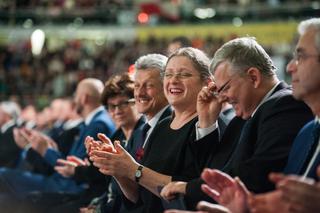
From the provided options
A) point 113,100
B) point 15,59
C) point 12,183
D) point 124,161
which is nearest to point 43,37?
point 15,59

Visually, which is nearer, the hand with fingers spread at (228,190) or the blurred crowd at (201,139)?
the hand with fingers spread at (228,190)

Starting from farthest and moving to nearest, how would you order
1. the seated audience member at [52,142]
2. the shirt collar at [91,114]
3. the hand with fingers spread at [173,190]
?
the seated audience member at [52,142]
the shirt collar at [91,114]
the hand with fingers spread at [173,190]

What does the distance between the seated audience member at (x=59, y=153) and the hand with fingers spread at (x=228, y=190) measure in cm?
314

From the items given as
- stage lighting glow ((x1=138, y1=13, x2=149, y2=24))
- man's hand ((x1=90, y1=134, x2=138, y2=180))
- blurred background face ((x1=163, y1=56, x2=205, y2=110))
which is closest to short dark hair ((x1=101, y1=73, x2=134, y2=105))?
blurred background face ((x1=163, y1=56, x2=205, y2=110))

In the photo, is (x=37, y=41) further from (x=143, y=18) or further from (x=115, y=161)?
(x=115, y=161)

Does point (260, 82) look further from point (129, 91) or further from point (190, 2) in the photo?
point (190, 2)

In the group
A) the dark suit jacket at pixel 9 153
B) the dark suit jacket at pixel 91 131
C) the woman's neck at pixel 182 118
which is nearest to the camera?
the woman's neck at pixel 182 118

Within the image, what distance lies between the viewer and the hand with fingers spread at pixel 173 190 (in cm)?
296

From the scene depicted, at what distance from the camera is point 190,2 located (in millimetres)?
15820

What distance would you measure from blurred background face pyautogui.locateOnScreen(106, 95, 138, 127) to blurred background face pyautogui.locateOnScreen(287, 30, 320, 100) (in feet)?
7.32

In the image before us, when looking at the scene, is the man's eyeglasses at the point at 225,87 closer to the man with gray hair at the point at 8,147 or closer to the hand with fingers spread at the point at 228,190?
the hand with fingers spread at the point at 228,190

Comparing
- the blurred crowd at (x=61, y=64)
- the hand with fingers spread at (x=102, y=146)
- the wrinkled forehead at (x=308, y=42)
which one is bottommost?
the blurred crowd at (x=61, y=64)

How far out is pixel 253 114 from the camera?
2930mm

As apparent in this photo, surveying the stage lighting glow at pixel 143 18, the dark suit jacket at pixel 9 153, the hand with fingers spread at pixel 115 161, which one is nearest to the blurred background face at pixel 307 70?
the hand with fingers spread at pixel 115 161
